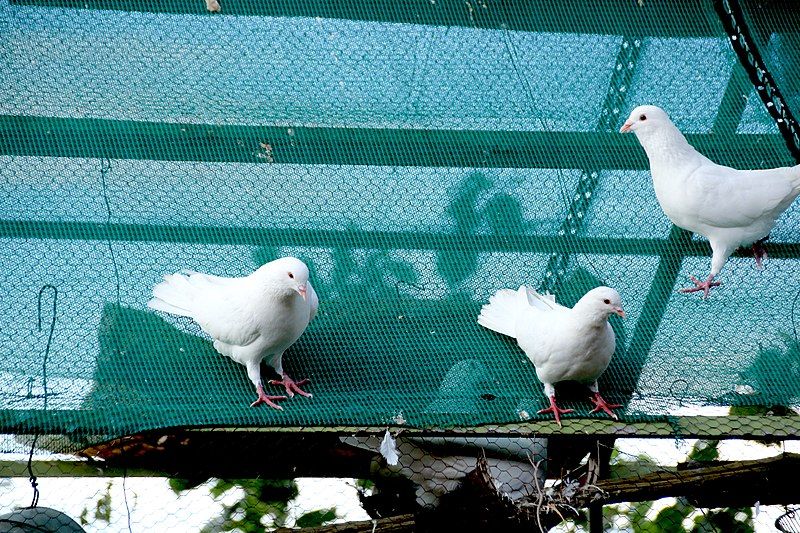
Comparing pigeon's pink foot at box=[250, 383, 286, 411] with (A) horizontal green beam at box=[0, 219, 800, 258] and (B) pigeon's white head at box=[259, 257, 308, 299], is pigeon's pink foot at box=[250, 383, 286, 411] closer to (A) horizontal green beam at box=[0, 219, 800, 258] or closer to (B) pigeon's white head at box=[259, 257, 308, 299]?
(B) pigeon's white head at box=[259, 257, 308, 299]

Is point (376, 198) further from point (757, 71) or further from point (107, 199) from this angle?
point (757, 71)

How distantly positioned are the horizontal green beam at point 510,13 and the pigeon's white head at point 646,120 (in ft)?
2.96

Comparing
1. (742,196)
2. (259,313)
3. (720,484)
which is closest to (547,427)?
(720,484)

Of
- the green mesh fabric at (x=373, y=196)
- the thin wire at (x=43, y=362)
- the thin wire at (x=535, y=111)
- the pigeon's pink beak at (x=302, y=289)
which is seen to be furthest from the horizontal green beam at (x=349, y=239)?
the pigeon's pink beak at (x=302, y=289)

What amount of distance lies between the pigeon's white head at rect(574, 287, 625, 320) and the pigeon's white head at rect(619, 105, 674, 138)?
100cm

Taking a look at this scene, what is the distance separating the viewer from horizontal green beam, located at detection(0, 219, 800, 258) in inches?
172

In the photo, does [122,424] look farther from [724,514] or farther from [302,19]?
[724,514]

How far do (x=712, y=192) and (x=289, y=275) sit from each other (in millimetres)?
1886

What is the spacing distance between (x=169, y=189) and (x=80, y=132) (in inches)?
21.0

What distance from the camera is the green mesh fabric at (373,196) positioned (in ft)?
12.8

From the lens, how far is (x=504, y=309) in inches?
165

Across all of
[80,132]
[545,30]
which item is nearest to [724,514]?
[545,30]

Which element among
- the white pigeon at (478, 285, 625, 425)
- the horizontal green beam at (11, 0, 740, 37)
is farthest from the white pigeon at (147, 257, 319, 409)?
the horizontal green beam at (11, 0, 740, 37)

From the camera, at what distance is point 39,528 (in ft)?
12.1
